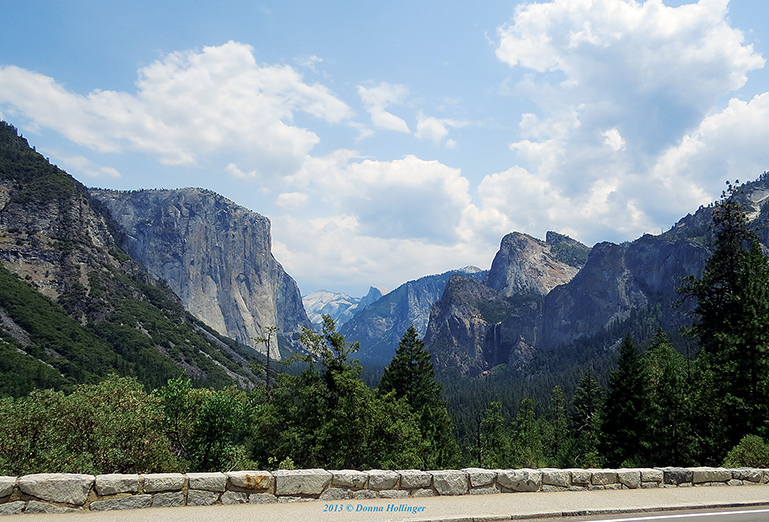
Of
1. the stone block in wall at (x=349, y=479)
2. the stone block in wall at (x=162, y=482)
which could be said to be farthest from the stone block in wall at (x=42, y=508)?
the stone block in wall at (x=349, y=479)

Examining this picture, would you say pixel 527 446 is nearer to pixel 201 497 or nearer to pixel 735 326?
pixel 735 326

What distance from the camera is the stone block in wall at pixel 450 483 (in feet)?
34.6

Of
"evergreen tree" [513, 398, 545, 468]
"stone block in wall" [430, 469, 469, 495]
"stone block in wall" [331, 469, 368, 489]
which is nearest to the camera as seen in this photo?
"stone block in wall" [331, 469, 368, 489]

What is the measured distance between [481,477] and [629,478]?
4770mm

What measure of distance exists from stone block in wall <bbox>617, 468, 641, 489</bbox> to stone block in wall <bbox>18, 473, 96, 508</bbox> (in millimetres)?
13322

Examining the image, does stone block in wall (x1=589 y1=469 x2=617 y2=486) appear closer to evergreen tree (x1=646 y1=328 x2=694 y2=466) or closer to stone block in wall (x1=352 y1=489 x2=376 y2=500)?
stone block in wall (x1=352 y1=489 x2=376 y2=500)

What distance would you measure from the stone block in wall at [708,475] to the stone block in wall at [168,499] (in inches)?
560

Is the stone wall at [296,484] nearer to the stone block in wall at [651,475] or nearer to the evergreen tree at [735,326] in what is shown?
the stone block in wall at [651,475]

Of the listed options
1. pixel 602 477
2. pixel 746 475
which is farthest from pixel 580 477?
pixel 746 475

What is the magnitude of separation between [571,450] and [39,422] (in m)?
56.4

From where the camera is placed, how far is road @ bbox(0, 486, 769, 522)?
27.3ft

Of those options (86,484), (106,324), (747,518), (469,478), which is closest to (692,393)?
(747,518)

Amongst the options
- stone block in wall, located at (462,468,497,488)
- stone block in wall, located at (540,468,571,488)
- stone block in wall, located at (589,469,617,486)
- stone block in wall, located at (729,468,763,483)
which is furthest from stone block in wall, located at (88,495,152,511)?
stone block in wall, located at (729,468,763,483)

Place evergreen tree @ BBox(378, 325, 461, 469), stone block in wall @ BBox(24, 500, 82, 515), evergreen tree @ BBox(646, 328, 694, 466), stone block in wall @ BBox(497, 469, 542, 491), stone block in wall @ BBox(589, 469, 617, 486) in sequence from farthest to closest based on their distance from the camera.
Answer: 1. evergreen tree @ BBox(378, 325, 461, 469)
2. evergreen tree @ BBox(646, 328, 694, 466)
3. stone block in wall @ BBox(589, 469, 617, 486)
4. stone block in wall @ BBox(497, 469, 542, 491)
5. stone block in wall @ BBox(24, 500, 82, 515)
